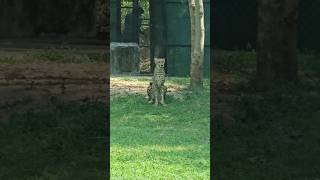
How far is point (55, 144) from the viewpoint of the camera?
22.5 feet

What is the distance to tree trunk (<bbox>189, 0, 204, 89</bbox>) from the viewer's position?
5.37 m

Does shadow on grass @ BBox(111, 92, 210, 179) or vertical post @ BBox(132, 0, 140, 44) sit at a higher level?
vertical post @ BBox(132, 0, 140, 44)

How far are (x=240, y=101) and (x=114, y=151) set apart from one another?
2917mm

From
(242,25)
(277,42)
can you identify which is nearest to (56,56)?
(242,25)

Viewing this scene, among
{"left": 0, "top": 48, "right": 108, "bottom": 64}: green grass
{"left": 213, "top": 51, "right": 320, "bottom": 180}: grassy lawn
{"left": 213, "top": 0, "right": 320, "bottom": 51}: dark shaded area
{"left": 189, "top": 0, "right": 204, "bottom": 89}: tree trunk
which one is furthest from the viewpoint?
{"left": 213, "top": 0, "right": 320, "bottom": 51}: dark shaded area

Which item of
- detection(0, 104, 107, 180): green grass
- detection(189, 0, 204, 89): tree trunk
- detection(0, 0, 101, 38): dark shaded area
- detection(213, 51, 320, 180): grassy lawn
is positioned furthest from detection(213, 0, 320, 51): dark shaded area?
detection(189, 0, 204, 89): tree trunk

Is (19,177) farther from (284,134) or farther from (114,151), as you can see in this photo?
(284,134)

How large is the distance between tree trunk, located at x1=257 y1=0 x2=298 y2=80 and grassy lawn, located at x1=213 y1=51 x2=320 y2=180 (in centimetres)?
12

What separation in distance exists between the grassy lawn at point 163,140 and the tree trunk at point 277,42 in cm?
315

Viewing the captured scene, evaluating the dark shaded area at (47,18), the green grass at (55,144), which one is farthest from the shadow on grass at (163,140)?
the dark shaded area at (47,18)

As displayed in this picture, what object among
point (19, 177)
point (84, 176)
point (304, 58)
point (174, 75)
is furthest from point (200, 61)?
point (304, 58)

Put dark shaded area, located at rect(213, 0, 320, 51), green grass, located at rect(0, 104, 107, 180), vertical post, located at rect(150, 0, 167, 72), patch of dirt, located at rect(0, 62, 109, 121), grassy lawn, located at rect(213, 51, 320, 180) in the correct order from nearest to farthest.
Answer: vertical post, located at rect(150, 0, 167, 72) → green grass, located at rect(0, 104, 107, 180) → grassy lawn, located at rect(213, 51, 320, 180) → patch of dirt, located at rect(0, 62, 109, 121) → dark shaded area, located at rect(213, 0, 320, 51)

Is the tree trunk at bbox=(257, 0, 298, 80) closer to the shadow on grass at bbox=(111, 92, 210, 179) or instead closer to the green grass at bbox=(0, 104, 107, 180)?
the green grass at bbox=(0, 104, 107, 180)

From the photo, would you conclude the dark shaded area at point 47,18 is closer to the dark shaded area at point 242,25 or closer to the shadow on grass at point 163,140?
the dark shaded area at point 242,25
